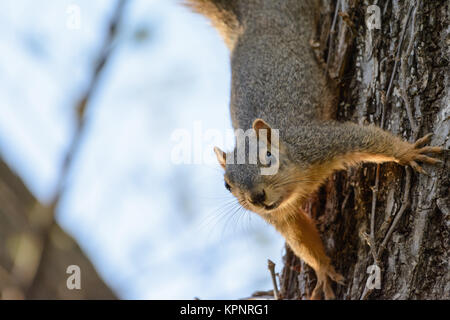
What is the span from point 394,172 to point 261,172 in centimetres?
62

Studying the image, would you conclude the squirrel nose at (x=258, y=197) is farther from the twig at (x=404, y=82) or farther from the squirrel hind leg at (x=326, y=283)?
the twig at (x=404, y=82)

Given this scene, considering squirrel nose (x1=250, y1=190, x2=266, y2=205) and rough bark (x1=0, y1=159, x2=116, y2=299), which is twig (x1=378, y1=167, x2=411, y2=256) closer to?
squirrel nose (x1=250, y1=190, x2=266, y2=205)

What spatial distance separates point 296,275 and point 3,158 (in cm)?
170

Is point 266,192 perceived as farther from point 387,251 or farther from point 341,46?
point 341,46

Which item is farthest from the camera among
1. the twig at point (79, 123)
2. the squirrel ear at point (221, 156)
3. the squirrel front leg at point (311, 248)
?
the squirrel ear at point (221, 156)

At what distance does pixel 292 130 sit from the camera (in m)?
3.22

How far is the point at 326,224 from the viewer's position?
10.4 ft

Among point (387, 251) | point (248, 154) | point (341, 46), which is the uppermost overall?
point (341, 46)

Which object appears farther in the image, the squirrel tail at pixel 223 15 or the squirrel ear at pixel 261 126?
the squirrel tail at pixel 223 15

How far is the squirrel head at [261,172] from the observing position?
299cm

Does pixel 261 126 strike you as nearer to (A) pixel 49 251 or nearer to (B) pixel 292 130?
(B) pixel 292 130

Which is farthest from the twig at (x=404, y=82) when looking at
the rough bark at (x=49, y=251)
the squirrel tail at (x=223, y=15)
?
→ the rough bark at (x=49, y=251)

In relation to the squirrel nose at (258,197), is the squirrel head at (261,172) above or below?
above
